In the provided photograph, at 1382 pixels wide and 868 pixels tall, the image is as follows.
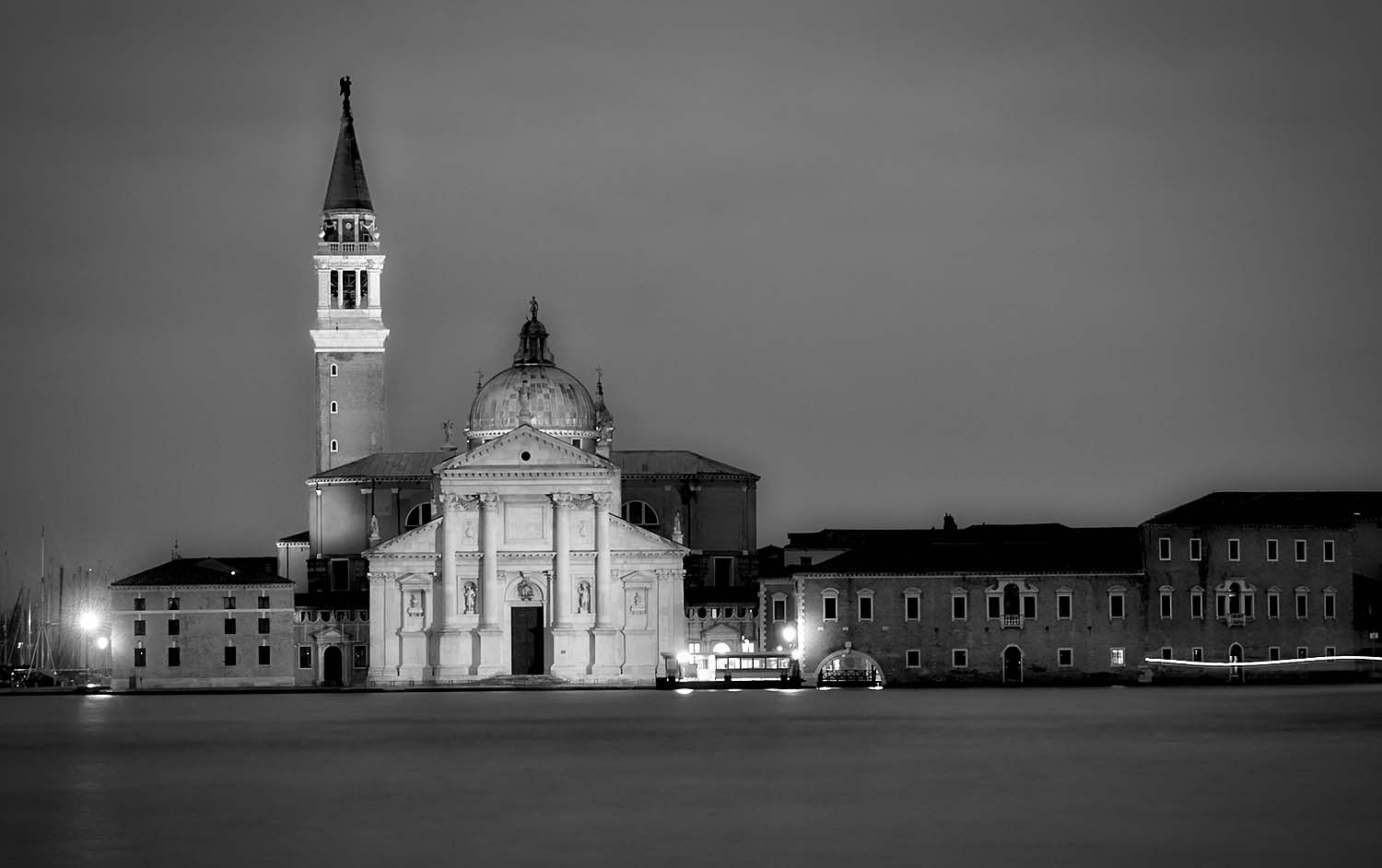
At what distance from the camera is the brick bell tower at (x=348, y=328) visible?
4235 inches

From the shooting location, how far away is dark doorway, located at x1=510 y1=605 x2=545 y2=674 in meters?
95.1

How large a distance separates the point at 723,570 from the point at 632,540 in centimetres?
807

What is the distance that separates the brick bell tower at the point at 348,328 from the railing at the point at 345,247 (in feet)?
0.12

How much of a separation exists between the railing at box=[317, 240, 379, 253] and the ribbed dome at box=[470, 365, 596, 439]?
986cm

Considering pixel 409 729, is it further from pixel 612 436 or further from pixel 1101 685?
pixel 612 436

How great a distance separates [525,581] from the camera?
9481 cm

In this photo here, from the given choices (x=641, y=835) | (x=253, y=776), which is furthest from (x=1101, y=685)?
(x=641, y=835)

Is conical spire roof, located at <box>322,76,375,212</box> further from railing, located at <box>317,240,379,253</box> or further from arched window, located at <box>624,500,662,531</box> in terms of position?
arched window, located at <box>624,500,662,531</box>

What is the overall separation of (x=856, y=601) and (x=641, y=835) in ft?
178

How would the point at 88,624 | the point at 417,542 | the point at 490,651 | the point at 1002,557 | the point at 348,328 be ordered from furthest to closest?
the point at 88,624
the point at 348,328
the point at 417,542
the point at 490,651
the point at 1002,557

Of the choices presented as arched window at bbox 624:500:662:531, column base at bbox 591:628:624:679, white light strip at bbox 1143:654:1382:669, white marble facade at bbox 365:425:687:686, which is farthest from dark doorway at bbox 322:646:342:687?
white light strip at bbox 1143:654:1382:669

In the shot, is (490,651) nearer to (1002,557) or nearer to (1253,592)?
(1002,557)

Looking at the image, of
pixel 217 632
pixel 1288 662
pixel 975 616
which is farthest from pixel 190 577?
pixel 1288 662

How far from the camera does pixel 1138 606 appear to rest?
89250 millimetres
